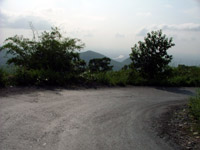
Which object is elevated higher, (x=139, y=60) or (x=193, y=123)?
(x=139, y=60)

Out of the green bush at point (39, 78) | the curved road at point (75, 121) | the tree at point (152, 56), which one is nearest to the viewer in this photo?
the curved road at point (75, 121)

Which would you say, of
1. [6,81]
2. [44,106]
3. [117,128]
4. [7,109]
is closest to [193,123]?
[117,128]

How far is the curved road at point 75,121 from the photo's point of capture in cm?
383

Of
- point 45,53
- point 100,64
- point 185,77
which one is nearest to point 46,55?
point 45,53

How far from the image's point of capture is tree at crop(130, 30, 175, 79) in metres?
11.7

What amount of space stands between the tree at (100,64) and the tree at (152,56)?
71.4 inches

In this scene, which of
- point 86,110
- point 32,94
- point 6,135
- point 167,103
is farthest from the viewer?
point 167,103

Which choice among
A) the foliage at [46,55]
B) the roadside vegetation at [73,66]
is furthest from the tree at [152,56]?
the foliage at [46,55]

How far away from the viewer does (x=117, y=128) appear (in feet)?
15.4

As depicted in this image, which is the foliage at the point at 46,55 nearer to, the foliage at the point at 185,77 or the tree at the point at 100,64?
the tree at the point at 100,64

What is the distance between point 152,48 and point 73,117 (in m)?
7.85

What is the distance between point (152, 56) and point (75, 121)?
25.8 ft

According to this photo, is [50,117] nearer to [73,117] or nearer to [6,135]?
[73,117]

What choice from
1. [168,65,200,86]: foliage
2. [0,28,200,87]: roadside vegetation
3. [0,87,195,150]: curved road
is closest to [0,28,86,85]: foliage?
[0,28,200,87]: roadside vegetation
